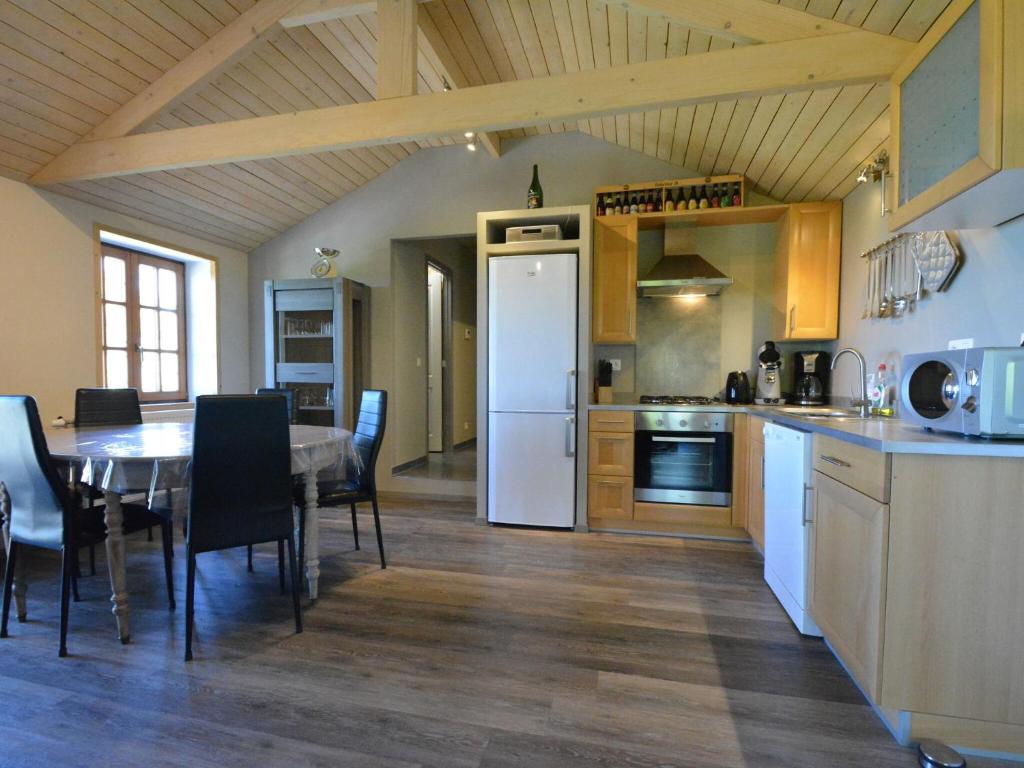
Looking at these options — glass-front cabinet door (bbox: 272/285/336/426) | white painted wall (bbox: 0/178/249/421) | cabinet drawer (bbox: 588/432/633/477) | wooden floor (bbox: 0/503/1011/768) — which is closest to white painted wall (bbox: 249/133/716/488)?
glass-front cabinet door (bbox: 272/285/336/426)

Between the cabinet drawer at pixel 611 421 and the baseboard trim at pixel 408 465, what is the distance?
202 cm

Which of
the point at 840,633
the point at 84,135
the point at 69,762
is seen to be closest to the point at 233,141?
the point at 84,135

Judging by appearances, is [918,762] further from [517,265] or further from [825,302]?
[517,265]

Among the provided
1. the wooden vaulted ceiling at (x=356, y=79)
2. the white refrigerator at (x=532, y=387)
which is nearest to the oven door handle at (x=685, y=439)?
the white refrigerator at (x=532, y=387)

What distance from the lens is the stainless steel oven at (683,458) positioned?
123 inches

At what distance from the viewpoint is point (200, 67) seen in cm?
269

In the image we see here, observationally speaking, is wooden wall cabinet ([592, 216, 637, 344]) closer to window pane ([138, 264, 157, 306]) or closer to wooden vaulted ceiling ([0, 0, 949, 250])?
wooden vaulted ceiling ([0, 0, 949, 250])

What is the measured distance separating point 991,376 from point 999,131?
2.24 ft

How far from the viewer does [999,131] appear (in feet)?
4.25

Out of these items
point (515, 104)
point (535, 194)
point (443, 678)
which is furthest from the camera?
point (535, 194)

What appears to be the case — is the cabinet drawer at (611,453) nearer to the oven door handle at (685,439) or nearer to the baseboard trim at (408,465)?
the oven door handle at (685,439)

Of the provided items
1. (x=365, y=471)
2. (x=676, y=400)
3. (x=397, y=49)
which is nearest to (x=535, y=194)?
(x=397, y=49)

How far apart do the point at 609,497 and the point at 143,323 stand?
4.00m

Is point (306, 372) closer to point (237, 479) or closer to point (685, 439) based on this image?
point (237, 479)
